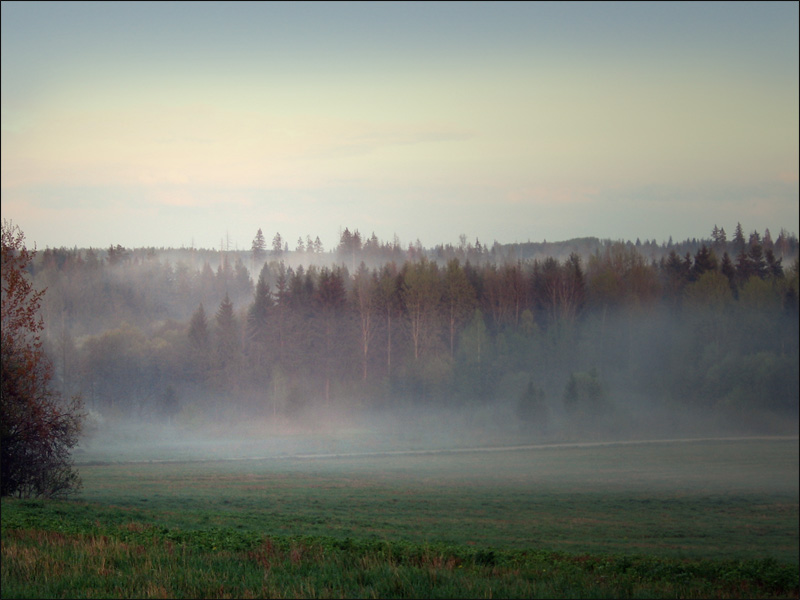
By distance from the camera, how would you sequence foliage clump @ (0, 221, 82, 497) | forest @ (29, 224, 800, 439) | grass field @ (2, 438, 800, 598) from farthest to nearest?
forest @ (29, 224, 800, 439) → foliage clump @ (0, 221, 82, 497) → grass field @ (2, 438, 800, 598)

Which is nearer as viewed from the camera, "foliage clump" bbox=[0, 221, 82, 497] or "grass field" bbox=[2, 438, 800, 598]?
"grass field" bbox=[2, 438, 800, 598]

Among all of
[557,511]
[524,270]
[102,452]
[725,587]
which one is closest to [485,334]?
[524,270]

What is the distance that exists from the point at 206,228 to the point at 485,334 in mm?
13689

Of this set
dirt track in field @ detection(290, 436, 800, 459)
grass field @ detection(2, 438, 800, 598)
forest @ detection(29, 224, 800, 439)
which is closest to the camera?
grass field @ detection(2, 438, 800, 598)

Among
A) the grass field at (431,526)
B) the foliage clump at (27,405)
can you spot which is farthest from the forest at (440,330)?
the grass field at (431,526)

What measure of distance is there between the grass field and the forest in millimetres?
2138

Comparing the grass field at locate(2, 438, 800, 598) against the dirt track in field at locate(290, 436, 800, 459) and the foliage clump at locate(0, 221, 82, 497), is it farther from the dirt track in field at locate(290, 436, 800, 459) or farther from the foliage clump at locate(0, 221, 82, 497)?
the foliage clump at locate(0, 221, 82, 497)

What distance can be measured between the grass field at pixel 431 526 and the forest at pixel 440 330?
2.14 m

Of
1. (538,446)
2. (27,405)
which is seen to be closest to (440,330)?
(538,446)

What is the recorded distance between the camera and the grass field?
9273 mm

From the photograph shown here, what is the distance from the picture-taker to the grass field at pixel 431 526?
927 centimetres

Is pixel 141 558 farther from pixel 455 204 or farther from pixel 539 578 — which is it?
pixel 455 204

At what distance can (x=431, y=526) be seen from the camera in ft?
67.8

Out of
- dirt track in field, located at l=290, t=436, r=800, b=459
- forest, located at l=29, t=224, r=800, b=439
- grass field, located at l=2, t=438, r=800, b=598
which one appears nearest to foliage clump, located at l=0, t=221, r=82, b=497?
forest, located at l=29, t=224, r=800, b=439
